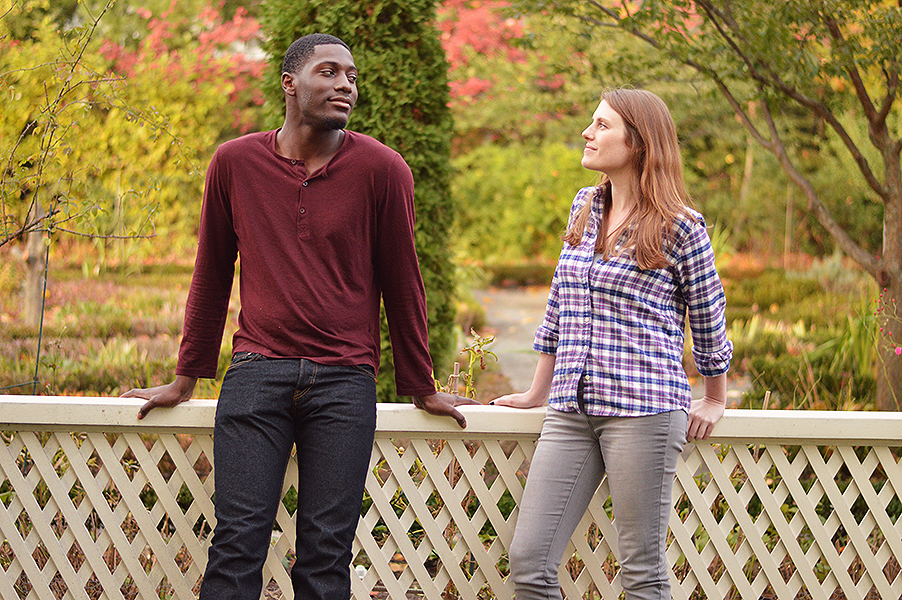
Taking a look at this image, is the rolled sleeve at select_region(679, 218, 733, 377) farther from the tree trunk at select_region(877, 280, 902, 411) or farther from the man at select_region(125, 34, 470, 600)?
the tree trunk at select_region(877, 280, 902, 411)

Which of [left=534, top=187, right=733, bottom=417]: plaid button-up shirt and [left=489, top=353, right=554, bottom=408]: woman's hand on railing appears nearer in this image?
[left=534, top=187, right=733, bottom=417]: plaid button-up shirt

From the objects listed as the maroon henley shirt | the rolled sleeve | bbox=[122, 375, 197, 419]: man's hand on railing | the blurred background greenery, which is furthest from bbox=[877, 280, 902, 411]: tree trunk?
bbox=[122, 375, 197, 419]: man's hand on railing

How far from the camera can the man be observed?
76.2 inches

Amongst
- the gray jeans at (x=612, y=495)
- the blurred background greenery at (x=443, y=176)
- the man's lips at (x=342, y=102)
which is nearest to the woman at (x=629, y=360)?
the gray jeans at (x=612, y=495)

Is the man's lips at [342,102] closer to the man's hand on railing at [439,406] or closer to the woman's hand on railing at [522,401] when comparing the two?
the man's hand on railing at [439,406]

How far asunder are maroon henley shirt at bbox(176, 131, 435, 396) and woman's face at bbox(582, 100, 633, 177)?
48cm

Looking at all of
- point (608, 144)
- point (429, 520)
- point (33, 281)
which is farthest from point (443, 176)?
point (33, 281)

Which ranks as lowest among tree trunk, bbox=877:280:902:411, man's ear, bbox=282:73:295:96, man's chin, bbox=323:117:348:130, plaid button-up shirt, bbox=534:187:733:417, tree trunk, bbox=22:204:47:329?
tree trunk, bbox=22:204:47:329

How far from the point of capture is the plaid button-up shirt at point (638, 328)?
2004 millimetres

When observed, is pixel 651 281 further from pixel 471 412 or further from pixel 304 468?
pixel 304 468

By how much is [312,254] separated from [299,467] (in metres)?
0.52

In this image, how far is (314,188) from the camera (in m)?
2.01

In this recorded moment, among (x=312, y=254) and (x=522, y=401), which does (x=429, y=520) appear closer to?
(x=522, y=401)

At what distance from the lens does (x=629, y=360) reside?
202 centimetres
